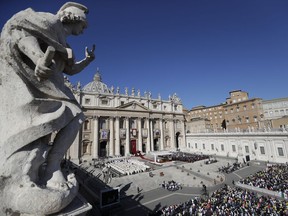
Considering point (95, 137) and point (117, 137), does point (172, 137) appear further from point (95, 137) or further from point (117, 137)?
point (95, 137)

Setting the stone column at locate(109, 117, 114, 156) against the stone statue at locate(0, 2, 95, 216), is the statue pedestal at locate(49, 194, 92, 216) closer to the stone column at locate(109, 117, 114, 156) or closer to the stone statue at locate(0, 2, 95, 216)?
the stone statue at locate(0, 2, 95, 216)

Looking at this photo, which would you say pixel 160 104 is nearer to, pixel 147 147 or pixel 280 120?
pixel 147 147

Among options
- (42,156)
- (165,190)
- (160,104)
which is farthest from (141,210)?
(160,104)

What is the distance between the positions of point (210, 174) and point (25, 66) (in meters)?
22.4

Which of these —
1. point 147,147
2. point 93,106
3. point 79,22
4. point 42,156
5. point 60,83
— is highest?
point 93,106

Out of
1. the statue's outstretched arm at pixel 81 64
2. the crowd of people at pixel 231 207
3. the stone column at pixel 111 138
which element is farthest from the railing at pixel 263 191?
the stone column at pixel 111 138

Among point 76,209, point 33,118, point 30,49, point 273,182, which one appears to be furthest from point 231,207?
point 30,49

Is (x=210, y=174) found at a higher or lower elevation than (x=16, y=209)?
lower

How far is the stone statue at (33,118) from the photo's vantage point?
6.70ft

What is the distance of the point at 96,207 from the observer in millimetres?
11453

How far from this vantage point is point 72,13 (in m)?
3.26

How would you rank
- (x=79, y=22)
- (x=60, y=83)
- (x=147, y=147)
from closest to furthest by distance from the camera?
(x=60, y=83) → (x=79, y=22) → (x=147, y=147)

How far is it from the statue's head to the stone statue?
284mm

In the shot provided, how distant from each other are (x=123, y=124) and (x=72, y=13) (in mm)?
34624
